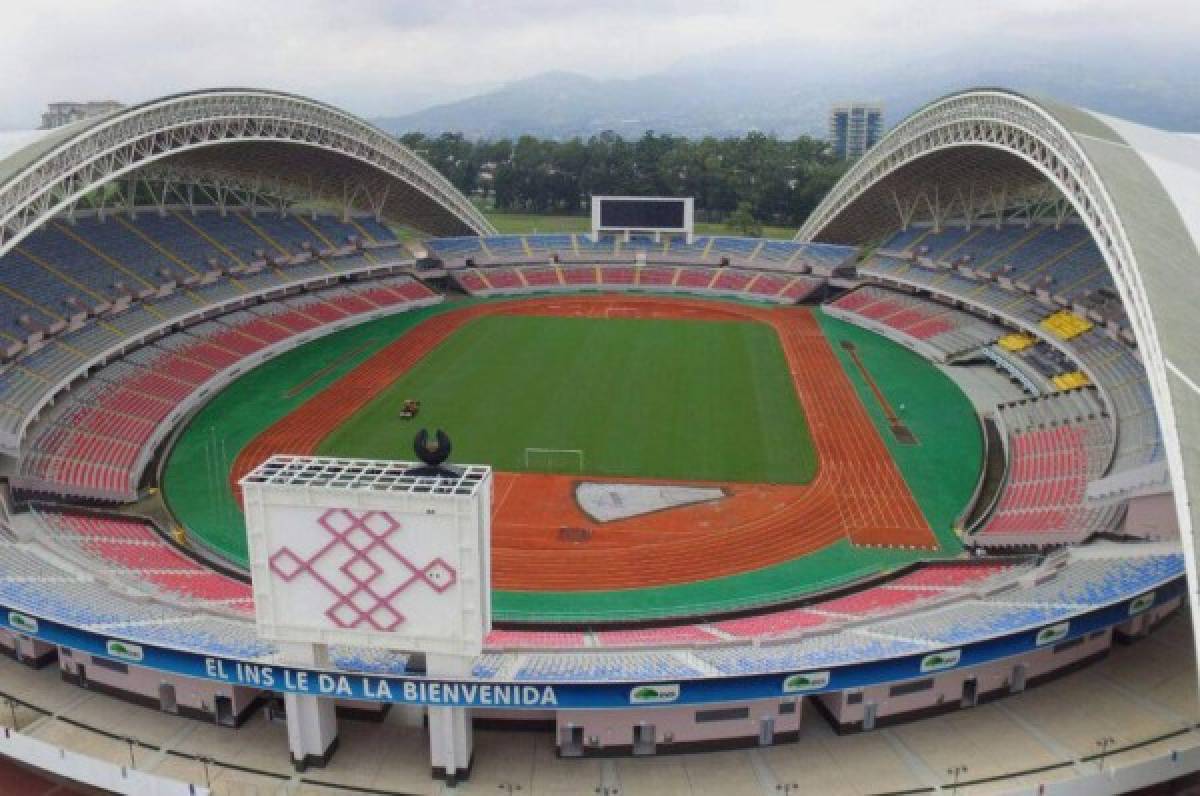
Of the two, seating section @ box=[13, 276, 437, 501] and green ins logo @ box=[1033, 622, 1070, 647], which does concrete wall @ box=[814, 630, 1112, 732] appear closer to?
green ins logo @ box=[1033, 622, 1070, 647]

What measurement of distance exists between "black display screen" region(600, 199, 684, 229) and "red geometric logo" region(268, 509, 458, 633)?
59.2 meters

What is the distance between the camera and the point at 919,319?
57219mm

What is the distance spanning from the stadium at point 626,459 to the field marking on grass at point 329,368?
13.1 inches

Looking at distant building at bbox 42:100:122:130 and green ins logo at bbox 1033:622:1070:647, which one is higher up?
distant building at bbox 42:100:122:130

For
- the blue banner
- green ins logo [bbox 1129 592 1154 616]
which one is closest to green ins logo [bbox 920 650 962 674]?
the blue banner

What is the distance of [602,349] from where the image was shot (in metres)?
54.4

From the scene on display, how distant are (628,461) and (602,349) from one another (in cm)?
1888

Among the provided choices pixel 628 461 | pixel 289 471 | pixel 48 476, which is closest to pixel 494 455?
pixel 628 461

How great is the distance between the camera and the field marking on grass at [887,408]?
3894 centimetres

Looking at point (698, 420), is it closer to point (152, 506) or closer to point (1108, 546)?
point (1108, 546)

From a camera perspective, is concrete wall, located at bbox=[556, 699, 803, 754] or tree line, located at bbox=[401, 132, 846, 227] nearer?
concrete wall, located at bbox=[556, 699, 803, 754]

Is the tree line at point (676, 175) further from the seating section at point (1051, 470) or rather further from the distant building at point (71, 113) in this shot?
the seating section at point (1051, 470)

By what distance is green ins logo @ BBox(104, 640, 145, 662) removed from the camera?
700 inches

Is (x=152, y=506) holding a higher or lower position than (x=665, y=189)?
lower
